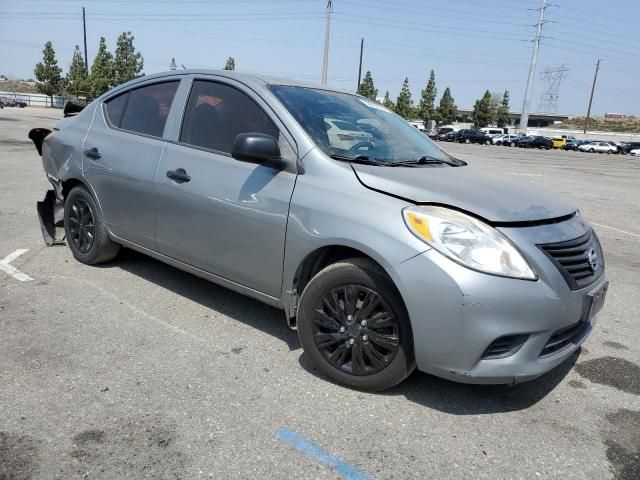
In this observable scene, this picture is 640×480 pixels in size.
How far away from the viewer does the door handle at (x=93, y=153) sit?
441 cm

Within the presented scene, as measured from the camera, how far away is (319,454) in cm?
244

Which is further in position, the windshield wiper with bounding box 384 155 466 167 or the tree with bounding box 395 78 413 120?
the tree with bounding box 395 78 413 120

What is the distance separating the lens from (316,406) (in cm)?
283

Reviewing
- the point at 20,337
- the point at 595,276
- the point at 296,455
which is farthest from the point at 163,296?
the point at 595,276

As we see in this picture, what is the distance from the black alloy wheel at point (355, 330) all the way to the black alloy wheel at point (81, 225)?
2.62 meters

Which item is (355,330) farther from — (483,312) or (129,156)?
(129,156)

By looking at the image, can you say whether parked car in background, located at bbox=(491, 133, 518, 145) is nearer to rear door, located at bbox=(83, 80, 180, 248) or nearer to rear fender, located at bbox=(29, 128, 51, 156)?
rear fender, located at bbox=(29, 128, 51, 156)

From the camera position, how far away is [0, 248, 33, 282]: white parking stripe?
453 cm

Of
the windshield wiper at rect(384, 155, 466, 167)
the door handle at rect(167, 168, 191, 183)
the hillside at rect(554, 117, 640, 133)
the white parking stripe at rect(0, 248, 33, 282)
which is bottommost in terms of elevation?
the white parking stripe at rect(0, 248, 33, 282)

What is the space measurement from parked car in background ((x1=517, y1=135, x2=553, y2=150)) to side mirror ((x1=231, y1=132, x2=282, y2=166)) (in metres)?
56.6

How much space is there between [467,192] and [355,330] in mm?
966

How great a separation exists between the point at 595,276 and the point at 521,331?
70cm

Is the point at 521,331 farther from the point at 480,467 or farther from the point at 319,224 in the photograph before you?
the point at 319,224

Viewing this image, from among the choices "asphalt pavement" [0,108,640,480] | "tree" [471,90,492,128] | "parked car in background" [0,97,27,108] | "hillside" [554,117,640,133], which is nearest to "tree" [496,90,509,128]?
"tree" [471,90,492,128]
